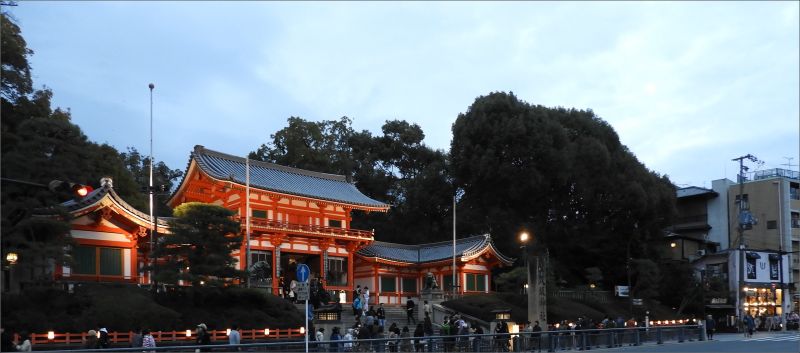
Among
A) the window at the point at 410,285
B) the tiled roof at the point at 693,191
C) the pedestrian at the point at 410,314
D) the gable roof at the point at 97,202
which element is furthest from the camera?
the tiled roof at the point at 693,191

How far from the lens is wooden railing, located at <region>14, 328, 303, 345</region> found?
81.3 feet

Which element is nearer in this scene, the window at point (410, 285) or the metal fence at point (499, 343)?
the metal fence at point (499, 343)

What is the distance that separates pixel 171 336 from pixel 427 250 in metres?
26.4

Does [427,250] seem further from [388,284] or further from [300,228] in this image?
[300,228]

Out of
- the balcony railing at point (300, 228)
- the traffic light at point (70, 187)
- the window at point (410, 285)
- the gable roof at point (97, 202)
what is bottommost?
the window at point (410, 285)

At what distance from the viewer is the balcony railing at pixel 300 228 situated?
4203cm

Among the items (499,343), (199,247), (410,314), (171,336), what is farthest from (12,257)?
(410,314)

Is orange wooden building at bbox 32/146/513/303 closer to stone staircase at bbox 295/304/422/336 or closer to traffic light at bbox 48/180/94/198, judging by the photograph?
stone staircase at bbox 295/304/422/336

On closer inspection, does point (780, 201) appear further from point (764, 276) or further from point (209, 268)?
point (209, 268)

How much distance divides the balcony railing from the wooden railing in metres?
10.9

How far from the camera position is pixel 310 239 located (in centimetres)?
4531

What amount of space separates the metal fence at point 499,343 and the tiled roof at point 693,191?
33189mm

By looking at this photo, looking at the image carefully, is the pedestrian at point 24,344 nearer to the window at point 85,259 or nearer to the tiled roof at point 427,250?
the window at point 85,259

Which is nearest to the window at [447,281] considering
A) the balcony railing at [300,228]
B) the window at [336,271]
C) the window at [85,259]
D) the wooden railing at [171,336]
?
the balcony railing at [300,228]
